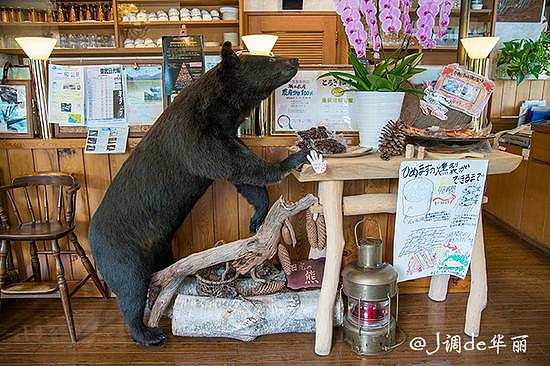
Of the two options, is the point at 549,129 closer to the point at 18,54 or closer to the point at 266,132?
the point at 266,132

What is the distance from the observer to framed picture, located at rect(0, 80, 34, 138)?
2391 millimetres

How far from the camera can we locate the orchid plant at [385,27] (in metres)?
1.87

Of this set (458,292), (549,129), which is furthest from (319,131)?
(549,129)

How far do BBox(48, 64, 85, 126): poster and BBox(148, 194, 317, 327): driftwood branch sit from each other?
3.27 feet

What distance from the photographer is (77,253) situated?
92.7 inches

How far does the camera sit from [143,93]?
2.43 meters

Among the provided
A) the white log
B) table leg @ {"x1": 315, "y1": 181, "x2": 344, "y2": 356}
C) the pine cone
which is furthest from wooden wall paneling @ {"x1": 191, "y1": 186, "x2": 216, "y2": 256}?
the pine cone

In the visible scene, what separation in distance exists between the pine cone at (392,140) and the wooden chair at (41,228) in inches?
59.4

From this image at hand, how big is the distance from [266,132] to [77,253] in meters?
1.18

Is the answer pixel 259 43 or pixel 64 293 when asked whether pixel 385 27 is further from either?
pixel 64 293

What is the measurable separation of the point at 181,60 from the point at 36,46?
2.37 feet

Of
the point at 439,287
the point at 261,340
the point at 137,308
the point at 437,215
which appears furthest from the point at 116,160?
the point at 439,287

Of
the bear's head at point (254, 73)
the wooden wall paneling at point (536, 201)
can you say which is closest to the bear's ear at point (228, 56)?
the bear's head at point (254, 73)

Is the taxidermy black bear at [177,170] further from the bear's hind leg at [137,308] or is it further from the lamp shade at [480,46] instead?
the lamp shade at [480,46]
